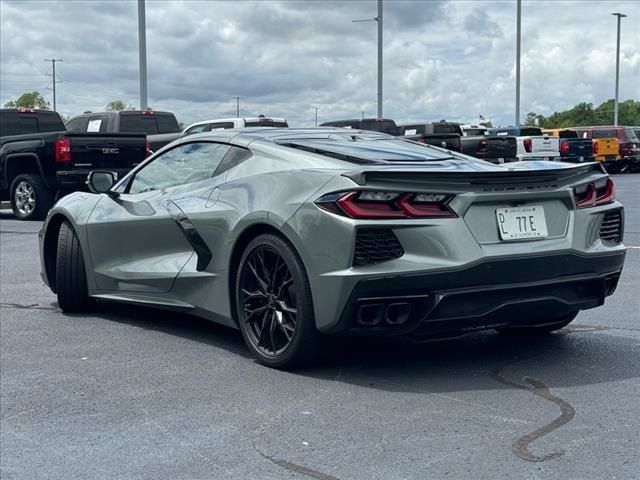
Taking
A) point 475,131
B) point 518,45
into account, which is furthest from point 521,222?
point 518,45

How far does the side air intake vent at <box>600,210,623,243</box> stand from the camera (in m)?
5.38

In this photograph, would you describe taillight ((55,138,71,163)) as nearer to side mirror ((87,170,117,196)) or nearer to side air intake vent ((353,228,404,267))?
side mirror ((87,170,117,196))

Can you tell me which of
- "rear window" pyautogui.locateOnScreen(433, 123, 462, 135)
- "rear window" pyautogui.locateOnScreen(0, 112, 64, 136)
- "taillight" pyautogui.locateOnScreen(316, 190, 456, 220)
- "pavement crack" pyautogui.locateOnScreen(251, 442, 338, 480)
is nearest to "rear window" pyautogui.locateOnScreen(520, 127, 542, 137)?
"rear window" pyautogui.locateOnScreen(433, 123, 462, 135)

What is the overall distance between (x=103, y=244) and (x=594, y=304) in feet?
11.1

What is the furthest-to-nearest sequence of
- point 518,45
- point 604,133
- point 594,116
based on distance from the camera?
point 594,116
point 518,45
point 604,133

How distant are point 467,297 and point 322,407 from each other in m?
0.93

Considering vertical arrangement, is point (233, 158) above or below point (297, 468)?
above

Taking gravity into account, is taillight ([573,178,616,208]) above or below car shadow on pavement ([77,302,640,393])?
above

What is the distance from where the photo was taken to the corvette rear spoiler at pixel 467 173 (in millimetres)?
4757

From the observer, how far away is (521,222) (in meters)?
4.97

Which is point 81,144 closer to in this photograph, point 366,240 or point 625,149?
point 366,240

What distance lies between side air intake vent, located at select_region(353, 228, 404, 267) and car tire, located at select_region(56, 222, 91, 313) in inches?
118

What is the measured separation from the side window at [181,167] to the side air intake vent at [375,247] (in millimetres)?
1584

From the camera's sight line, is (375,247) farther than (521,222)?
No
